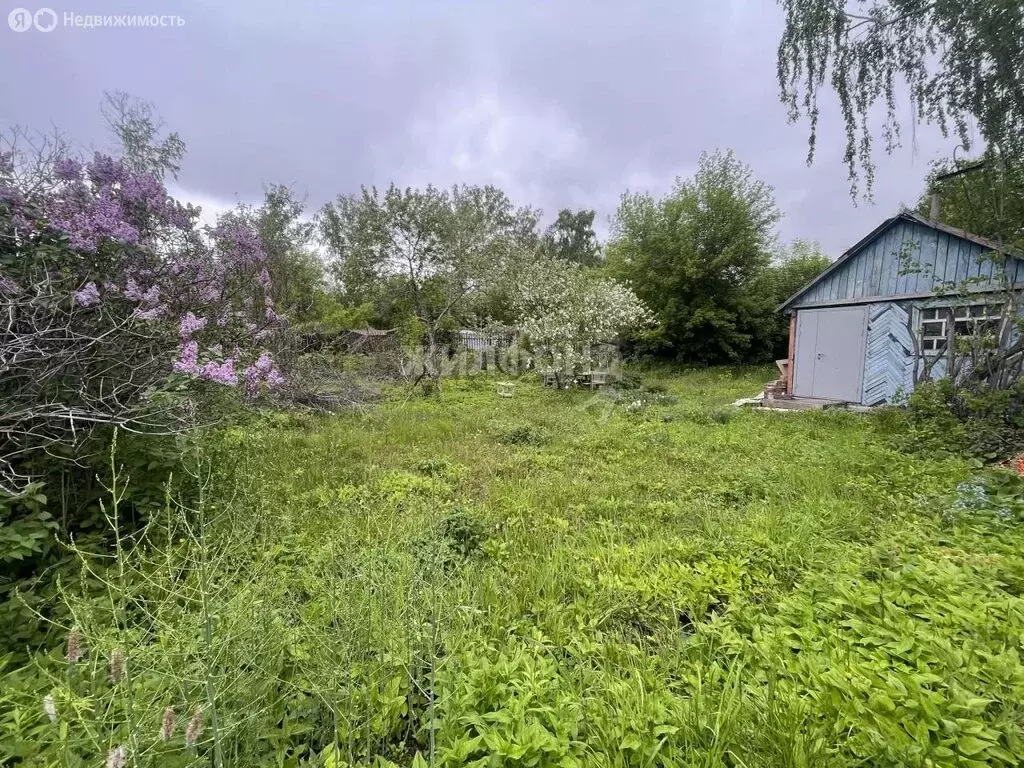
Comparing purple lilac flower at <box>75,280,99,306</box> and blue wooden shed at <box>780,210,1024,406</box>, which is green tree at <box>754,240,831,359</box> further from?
purple lilac flower at <box>75,280,99,306</box>

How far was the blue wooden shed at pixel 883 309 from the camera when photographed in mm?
7586

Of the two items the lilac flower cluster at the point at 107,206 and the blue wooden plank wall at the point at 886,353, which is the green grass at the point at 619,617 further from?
the blue wooden plank wall at the point at 886,353

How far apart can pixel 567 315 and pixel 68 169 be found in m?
9.85

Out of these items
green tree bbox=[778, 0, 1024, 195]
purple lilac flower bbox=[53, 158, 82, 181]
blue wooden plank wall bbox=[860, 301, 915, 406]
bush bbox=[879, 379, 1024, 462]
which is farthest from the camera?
blue wooden plank wall bbox=[860, 301, 915, 406]

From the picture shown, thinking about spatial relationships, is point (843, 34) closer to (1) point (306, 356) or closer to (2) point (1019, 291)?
(2) point (1019, 291)

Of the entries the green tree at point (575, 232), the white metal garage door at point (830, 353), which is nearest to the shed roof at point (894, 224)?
the white metal garage door at point (830, 353)

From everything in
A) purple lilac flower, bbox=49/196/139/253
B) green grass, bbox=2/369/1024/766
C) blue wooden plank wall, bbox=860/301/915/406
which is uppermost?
purple lilac flower, bbox=49/196/139/253

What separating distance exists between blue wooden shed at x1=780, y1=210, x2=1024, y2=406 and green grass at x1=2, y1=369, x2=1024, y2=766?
5494 mm

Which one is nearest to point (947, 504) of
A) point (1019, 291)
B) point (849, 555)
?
point (849, 555)

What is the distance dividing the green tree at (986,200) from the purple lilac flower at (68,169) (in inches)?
409

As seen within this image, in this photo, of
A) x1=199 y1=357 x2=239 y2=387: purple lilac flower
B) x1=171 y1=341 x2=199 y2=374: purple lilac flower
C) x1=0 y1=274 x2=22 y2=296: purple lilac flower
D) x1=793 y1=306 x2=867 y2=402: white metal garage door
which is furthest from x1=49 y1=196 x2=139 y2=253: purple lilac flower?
x1=793 y1=306 x2=867 y2=402: white metal garage door

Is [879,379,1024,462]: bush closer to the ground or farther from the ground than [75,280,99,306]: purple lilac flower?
closer to the ground

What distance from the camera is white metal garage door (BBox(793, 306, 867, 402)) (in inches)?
360

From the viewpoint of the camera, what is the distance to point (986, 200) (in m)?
9.48
